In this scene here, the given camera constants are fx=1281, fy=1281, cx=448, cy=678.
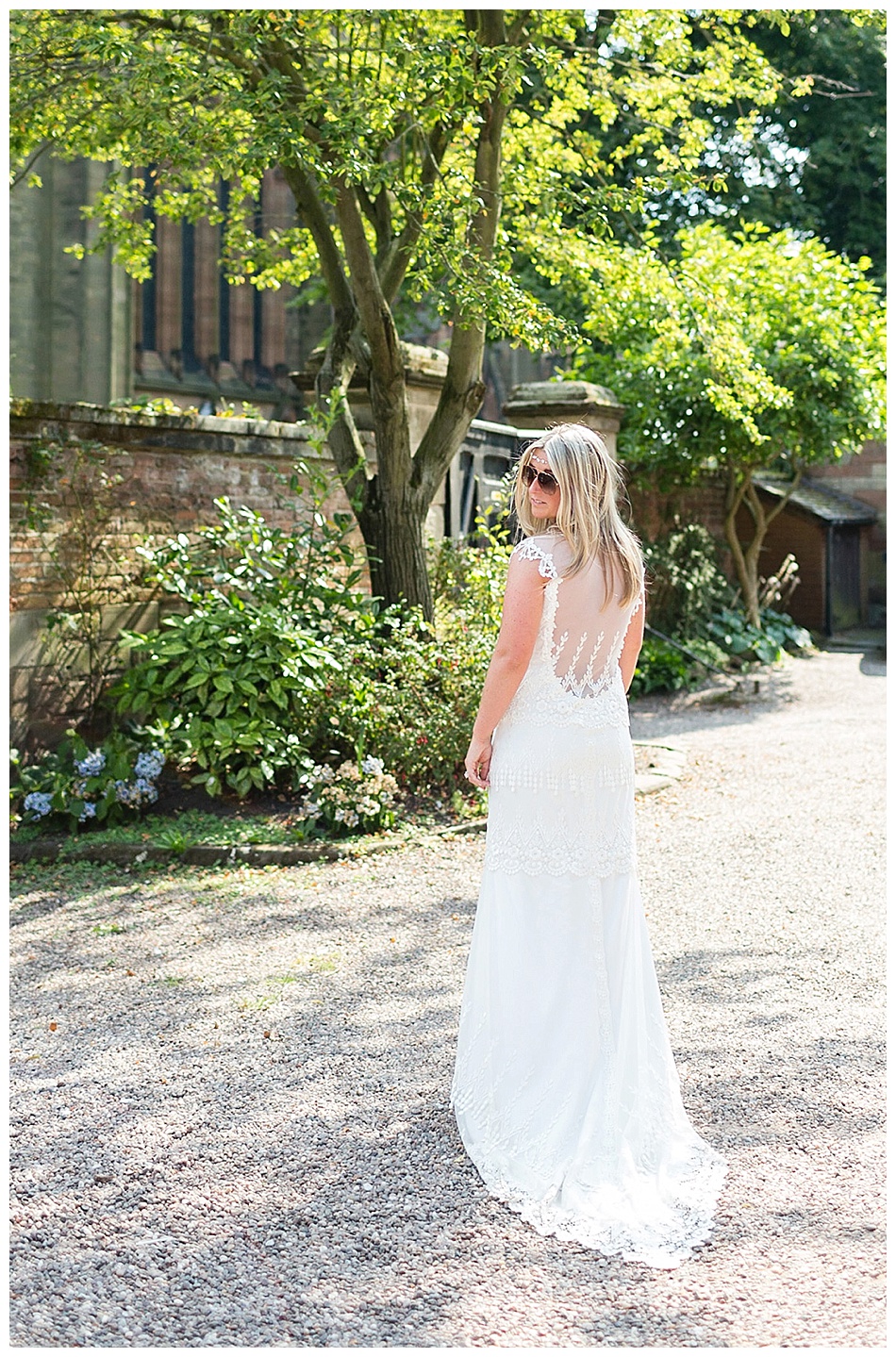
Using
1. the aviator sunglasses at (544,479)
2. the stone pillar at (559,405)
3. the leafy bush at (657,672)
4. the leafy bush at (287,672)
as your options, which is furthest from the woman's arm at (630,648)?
the leafy bush at (657,672)

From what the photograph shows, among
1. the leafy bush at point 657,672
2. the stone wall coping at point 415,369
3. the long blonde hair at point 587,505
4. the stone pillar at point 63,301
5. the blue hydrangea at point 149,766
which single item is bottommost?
the blue hydrangea at point 149,766

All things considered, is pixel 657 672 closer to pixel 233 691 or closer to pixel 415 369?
pixel 415 369

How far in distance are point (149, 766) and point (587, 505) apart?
4.30 meters

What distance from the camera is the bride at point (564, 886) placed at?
Answer: 3395 mm

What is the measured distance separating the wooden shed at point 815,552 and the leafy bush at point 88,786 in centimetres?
1213

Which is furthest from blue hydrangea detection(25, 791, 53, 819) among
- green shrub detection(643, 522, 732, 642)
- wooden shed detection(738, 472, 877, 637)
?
wooden shed detection(738, 472, 877, 637)

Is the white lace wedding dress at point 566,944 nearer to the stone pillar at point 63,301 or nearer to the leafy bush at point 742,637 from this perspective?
the leafy bush at point 742,637

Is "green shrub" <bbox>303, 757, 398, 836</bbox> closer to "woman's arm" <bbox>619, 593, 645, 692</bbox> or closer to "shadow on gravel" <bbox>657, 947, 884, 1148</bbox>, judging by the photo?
"shadow on gravel" <bbox>657, 947, 884, 1148</bbox>

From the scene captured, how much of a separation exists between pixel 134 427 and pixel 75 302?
10.2m

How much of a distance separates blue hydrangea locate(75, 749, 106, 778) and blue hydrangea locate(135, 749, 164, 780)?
0.20 meters

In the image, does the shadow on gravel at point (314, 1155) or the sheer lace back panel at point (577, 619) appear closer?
the shadow on gravel at point (314, 1155)

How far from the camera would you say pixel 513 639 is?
350cm

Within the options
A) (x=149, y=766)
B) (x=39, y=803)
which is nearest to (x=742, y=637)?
(x=149, y=766)

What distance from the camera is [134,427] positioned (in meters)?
7.82
